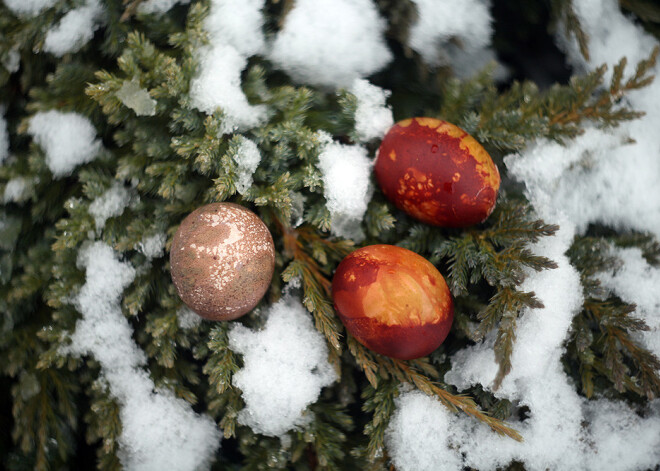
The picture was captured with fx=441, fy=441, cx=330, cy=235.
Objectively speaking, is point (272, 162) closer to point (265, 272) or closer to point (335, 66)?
point (265, 272)

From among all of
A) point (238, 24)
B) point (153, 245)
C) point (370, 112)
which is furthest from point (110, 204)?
point (370, 112)

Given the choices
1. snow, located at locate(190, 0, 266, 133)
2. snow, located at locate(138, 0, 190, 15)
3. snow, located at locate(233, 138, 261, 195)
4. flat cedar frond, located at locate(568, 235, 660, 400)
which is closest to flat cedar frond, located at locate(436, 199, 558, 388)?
flat cedar frond, located at locate(568, 235, 660, 400)

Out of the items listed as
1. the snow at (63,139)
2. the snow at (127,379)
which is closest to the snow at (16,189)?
the snow at (63,139)

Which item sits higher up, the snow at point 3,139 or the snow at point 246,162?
the snow at point 246,162

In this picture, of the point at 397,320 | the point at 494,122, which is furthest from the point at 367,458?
the point at 494,122

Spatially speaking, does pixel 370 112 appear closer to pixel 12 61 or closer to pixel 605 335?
pixel 605 335

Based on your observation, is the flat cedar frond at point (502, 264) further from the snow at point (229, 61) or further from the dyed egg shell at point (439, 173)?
the snow at point (229, 61)
